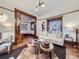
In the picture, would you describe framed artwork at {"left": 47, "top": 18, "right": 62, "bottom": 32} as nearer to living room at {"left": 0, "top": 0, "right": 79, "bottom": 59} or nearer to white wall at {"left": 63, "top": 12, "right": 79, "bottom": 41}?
living room at {"left": 0, "top": 0, "right": 79, "bottom": 59}

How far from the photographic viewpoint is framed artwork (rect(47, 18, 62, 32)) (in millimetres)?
6029

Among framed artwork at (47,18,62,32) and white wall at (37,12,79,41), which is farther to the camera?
framed artwork at (47,18,62,32)

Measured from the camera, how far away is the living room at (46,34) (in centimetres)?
319

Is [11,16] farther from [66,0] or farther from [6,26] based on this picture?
[66,0]

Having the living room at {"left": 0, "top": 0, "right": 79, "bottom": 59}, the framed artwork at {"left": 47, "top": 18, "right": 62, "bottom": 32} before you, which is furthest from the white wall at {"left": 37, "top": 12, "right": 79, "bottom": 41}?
the framed artwork at {"left": 47, "top": 18, "right": 62, "bottom": 32}

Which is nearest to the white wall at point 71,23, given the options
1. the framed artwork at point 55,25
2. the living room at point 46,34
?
the living room at point 46,34

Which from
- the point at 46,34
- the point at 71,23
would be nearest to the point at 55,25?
the point at 46,34

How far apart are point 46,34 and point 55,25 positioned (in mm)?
1315

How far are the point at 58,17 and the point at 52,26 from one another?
1.17 meters

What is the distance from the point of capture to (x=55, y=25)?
642cm

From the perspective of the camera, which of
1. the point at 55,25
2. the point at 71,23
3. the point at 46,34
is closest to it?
the point at 71,23

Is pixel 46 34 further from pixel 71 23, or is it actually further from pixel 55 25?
pixel 71 23

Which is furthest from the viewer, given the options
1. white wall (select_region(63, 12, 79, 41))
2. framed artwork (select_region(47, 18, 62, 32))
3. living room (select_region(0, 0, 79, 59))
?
framed artwork (select_region(47, 18, 62, 32))

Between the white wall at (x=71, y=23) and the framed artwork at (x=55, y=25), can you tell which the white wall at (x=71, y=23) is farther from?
the framed artwork at (x=55, y=25)
